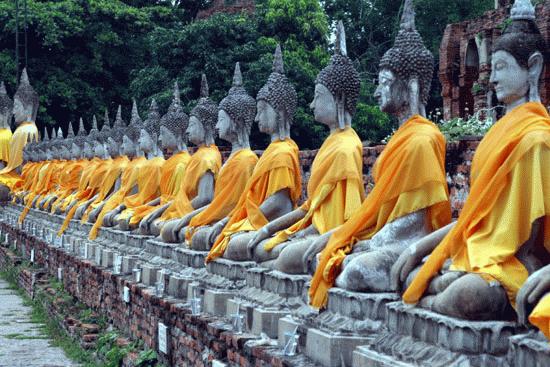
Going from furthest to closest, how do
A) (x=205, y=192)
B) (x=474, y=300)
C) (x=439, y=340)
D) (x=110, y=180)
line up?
(x=110, y=180)
(x=205, y=192)
(x=439, y=340)
(x=474, y=300)

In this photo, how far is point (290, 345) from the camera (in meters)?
5.31

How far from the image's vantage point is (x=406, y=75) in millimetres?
5438

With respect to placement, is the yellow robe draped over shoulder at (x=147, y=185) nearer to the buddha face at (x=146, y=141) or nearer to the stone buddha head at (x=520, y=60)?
the buddha face at (x=146, y=141)

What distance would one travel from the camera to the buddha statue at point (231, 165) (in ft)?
27.2

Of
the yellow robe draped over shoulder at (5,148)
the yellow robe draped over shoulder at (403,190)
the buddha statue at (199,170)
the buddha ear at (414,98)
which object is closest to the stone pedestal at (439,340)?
the yellow robe draped over shoulder at (403,190)

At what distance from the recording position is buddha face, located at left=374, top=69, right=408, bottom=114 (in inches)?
214

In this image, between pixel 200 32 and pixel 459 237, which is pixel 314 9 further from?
pixel 459 237

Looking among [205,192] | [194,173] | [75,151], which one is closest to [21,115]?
[75,151]

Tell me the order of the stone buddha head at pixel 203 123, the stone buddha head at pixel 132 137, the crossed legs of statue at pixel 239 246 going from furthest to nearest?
the stone buddha head at pixel 132 137, the stone buddha head at pixel 203 123, the crossed legs of statue at pixel 239 246

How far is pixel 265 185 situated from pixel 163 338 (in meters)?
1.46

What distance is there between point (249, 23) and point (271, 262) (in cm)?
1358

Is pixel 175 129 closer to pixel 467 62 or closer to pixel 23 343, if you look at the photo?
pixel 23 343

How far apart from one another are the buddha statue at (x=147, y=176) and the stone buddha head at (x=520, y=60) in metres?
6.83

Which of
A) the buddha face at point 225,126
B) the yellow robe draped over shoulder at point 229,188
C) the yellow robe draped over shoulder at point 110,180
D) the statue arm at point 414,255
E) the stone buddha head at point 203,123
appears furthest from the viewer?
the yellow robe draped over shoulder at point 110,180
